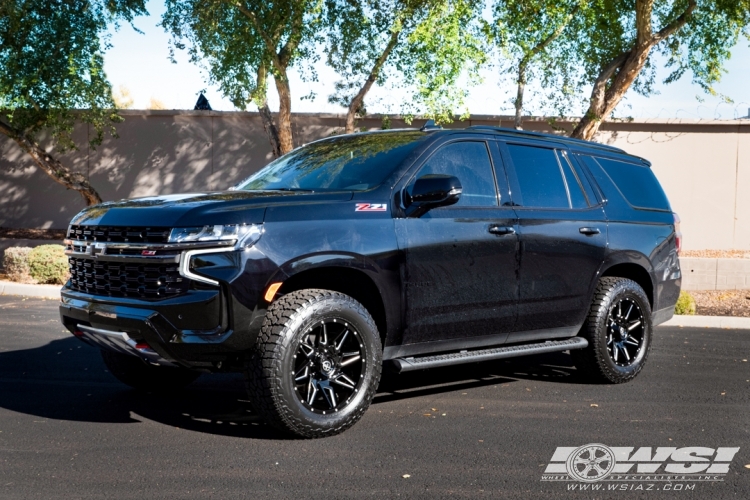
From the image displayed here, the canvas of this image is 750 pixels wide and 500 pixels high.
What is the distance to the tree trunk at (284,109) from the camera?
15758mm

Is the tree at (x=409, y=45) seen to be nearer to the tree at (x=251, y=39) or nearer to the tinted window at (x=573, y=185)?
the tree at (x=251, y=39)

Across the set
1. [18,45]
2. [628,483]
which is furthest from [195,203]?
[18,45]

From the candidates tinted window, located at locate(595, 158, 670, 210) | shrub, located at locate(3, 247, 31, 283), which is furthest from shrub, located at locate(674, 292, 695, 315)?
shrub, located at locate(3, 247, 31, 283)

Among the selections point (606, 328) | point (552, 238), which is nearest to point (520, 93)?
point (606, 328)

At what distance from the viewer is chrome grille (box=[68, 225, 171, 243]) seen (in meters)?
5.22

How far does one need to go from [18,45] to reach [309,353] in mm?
12943

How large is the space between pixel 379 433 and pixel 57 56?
12906 mm

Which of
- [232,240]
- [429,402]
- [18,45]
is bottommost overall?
[429,402]

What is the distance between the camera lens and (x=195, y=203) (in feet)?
17.8

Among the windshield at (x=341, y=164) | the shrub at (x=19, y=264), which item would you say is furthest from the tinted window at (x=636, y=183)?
the shrub at (x=19, y=264)

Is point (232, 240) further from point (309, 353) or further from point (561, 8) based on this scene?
point (561, 8)

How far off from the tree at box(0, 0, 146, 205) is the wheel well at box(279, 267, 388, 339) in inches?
437

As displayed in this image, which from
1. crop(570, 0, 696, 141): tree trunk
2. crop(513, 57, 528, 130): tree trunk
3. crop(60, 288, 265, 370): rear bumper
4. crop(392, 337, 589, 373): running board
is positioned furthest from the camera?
crop(513, 57, 528, 130): tree trunk

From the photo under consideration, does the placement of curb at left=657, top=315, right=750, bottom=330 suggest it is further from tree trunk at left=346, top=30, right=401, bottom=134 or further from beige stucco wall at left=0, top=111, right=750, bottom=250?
beige stucco wall at left=0, top=111, right=750, bottom=250
